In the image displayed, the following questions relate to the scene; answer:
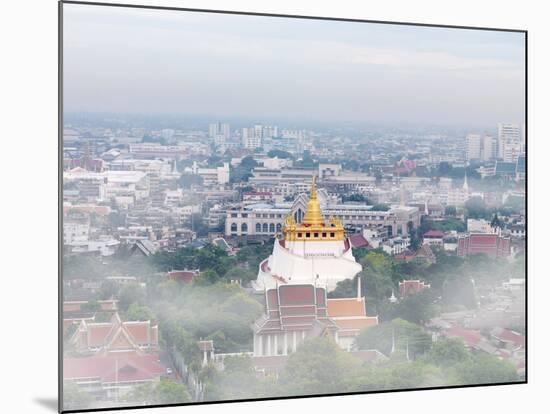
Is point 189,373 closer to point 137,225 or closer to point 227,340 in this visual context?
point 227,340

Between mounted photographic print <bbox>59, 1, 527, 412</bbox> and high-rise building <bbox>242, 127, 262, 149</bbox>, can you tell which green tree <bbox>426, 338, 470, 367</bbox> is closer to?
mounted photographic print <bbox>59, 1, 527, 412</bbox>

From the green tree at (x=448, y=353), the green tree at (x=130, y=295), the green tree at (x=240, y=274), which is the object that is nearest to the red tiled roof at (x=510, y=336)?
the green tree at (x=448, y=353)

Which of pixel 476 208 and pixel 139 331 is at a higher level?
pixel 476 208

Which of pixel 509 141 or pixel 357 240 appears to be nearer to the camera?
pixel 357 240

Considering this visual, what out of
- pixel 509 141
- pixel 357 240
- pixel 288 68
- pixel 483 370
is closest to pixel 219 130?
pixel 288 68

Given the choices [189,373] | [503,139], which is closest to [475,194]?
[503,139]

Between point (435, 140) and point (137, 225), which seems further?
point (435, 140)

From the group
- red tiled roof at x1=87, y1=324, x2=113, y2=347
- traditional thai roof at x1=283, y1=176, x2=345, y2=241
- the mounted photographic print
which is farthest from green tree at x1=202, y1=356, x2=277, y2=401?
traditional thai roof at x1=283, y1=176, x2=345, y2=241

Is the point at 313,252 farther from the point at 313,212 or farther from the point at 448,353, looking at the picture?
the point at 448,353
